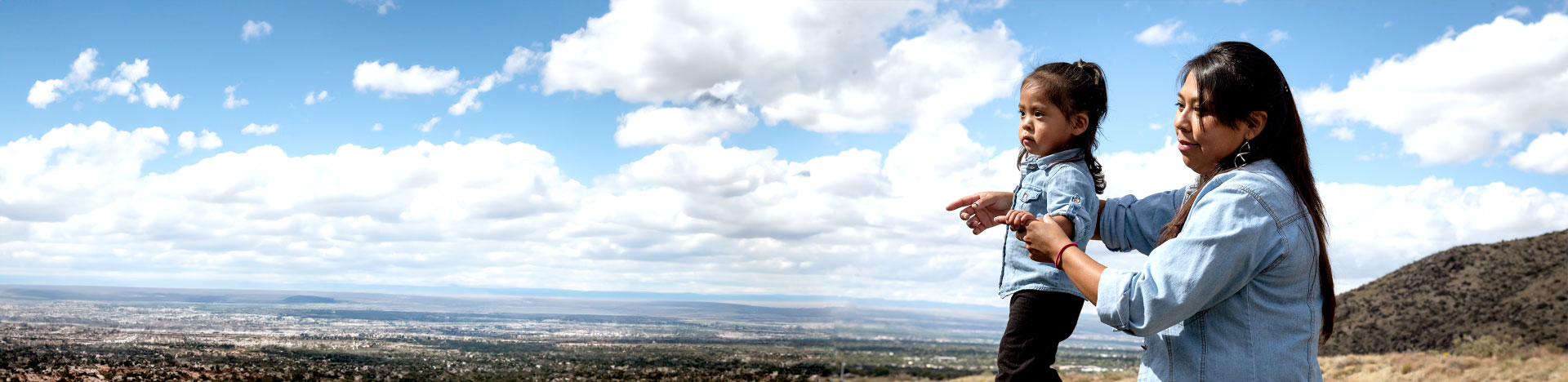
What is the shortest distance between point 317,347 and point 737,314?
3787 cm

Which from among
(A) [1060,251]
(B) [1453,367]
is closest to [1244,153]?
(A) [1060,251]

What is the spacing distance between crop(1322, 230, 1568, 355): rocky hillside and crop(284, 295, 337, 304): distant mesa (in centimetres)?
4956

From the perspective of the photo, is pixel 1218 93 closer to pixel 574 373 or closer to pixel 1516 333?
pixel 574 373

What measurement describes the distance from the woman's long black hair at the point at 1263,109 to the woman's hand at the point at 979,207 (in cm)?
114

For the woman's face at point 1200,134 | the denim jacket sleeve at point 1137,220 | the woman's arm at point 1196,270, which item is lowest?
the woman's arm at point 1196,270

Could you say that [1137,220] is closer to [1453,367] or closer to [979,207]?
[979,207]

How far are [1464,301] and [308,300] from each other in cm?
5581

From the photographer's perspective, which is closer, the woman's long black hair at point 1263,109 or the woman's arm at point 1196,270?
the woman's arm at point 1196,270

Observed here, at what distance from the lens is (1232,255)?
6.07 ft

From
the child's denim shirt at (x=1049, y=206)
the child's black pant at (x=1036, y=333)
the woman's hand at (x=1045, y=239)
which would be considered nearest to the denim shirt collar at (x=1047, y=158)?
the child's denim shirt at (x=1049, y=206)

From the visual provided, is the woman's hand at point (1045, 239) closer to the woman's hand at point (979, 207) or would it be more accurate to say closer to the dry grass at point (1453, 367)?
the woman's hand at point (979, 207)

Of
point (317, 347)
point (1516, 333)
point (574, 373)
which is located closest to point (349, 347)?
point (317, 347)

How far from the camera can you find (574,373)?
3688cm

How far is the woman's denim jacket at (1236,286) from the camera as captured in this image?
187 centimetres
